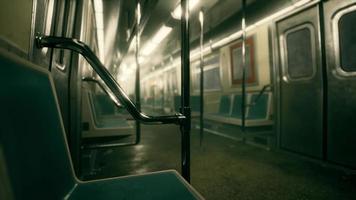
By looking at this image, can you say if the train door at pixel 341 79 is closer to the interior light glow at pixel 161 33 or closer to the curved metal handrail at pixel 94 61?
the curved metal handrail at pixel 94 61

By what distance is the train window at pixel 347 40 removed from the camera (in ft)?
6.97

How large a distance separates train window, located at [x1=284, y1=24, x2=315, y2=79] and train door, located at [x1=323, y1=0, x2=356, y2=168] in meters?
0.23

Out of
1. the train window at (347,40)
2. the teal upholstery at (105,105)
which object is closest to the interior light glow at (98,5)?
the teal upholstery at (105,105)

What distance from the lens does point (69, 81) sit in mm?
1543

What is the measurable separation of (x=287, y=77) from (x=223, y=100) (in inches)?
87.2

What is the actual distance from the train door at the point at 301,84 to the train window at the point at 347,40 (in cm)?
24

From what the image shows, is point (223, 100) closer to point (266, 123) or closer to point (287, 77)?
point (266, 123)

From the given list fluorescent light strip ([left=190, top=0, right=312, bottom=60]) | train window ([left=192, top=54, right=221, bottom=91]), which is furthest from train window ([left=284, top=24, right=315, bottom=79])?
train window ([left=192, top=54, right=221, bottom=91])

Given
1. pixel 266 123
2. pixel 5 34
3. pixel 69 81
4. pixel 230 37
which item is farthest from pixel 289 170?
pixel 230 37

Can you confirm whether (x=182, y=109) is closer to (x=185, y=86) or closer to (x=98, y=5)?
(x=185, y=86)

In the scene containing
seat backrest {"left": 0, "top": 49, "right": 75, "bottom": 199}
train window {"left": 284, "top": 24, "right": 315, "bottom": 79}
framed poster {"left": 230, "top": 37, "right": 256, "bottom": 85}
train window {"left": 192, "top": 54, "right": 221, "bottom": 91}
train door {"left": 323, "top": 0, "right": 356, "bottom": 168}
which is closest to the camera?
seat backrest {"left": 0, "top": 49, "right": 75, "bottom": 199}

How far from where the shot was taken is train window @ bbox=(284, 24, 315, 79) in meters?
2.57

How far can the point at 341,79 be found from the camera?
2.21 meters

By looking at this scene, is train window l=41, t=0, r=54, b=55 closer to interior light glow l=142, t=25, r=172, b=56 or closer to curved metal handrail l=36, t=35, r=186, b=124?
curved metal handrail l=36, t=35, r=186, b=124
